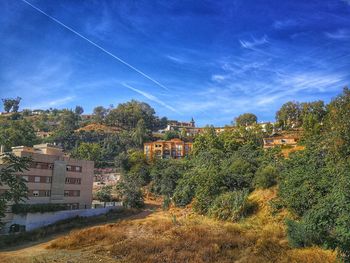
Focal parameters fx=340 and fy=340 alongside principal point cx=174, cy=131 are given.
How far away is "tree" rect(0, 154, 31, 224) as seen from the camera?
21.4ft

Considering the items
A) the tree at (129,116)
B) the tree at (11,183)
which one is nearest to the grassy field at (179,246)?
the tree at (11,183)

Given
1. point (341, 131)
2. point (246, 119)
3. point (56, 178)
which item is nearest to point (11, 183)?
point (341, 131)

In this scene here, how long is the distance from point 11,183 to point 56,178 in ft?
135

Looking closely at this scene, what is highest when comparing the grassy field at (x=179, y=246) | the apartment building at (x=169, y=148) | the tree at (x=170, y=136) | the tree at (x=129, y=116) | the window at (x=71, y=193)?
the tree at (x=129, y=116)

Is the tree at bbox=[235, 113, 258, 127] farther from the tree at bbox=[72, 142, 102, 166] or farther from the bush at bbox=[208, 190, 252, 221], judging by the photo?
the bush at bbox=[208, 190, 252, 221]

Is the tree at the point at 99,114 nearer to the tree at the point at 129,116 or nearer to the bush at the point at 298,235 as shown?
the tree at the point at 129,116

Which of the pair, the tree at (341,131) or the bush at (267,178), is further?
the bush at (267,178)

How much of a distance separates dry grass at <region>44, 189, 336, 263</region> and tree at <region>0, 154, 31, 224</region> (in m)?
17.0

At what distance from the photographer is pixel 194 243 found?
83.1 feet

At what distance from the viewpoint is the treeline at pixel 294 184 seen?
69.1 ft

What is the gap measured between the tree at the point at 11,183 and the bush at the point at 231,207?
31232mm

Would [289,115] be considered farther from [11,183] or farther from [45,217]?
[11,183]

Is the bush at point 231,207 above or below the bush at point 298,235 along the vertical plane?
above

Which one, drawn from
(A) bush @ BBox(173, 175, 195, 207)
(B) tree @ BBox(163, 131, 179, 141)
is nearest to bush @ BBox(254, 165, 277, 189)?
(A) bush @ BBox(173, 175, 195, 207)
